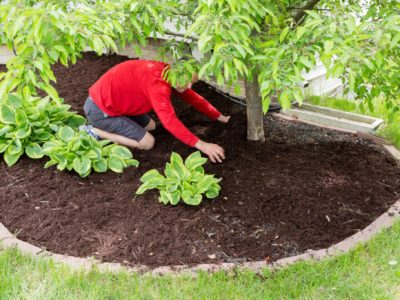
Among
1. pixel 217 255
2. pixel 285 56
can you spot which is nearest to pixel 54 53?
pixel 285 56

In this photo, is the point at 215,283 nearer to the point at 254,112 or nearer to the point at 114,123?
the point at 254,112

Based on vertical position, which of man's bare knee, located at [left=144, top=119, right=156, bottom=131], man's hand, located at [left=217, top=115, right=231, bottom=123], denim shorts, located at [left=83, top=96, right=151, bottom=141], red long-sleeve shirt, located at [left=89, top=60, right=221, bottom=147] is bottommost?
man's bare knee, located at [left=144, top=119, right=156, bottom=131]

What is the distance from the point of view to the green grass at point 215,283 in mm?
2775

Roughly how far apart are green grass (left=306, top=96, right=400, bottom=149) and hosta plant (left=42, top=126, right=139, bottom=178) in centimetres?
222

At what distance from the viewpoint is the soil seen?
3164 millimetres

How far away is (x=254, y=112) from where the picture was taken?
Result: 432cm

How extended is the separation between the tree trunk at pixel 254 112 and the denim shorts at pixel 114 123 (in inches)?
37.6

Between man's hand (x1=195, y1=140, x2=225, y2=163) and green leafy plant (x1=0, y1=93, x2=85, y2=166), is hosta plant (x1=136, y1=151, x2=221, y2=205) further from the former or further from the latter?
green leafy plant (x1=0, y1=93, x2=85, y2=166)

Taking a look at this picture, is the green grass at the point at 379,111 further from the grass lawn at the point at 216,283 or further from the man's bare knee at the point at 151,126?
the man's bare knee at the point at 151,126

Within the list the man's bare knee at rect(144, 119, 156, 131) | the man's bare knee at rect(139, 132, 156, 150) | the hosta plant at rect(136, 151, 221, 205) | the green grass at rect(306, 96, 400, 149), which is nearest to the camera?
the hosta plant at rect(136, 151, 221, 205)

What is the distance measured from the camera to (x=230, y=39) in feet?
8.08

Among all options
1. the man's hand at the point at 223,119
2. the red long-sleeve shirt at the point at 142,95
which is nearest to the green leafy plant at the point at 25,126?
the red long-sleeve shirt at the point at 142,95

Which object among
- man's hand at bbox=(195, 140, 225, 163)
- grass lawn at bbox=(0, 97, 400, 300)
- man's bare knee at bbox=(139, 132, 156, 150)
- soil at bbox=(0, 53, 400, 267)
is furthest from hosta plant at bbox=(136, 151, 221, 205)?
man's bare knee at bbox=(139, 132, 156, 150)

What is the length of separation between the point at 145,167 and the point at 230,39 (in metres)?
1.83
